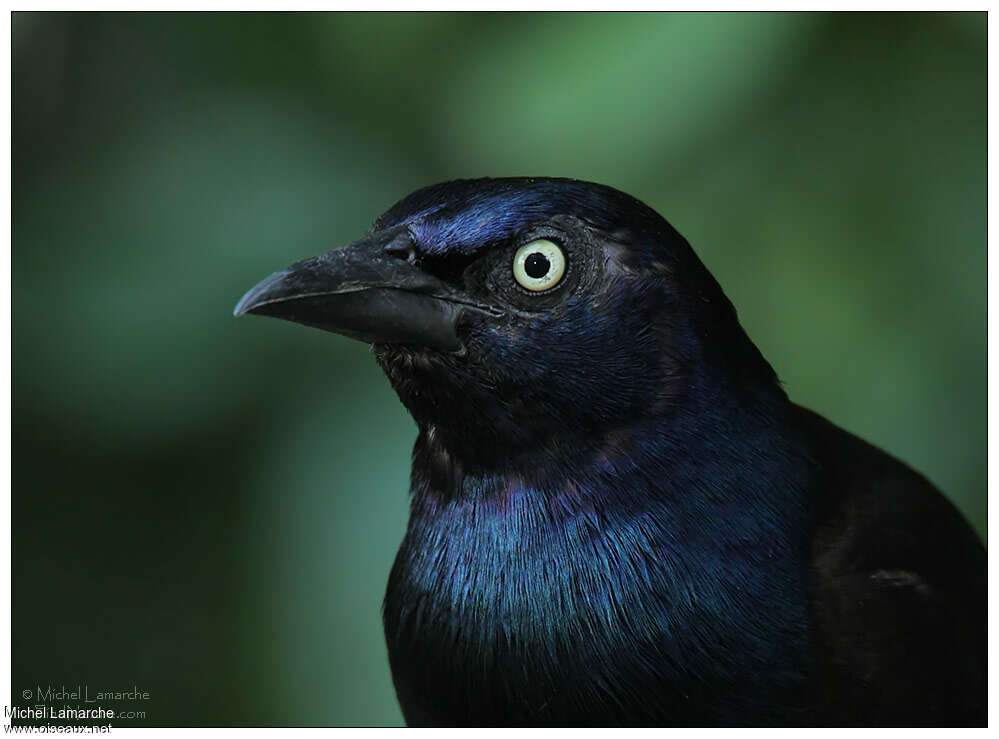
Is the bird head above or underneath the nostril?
underneath

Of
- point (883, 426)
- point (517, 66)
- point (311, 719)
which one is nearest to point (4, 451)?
point (311, 719)

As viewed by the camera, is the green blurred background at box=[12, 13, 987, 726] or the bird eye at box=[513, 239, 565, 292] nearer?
the bird eye at box=[513, 239, 565, 292]

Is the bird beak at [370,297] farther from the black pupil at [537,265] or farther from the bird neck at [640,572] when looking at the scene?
the bird neck at [640,572]

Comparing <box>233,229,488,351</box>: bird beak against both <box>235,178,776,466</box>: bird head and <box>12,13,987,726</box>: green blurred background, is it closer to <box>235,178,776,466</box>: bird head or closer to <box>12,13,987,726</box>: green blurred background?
<box>235,178,776,466</box>: bird head

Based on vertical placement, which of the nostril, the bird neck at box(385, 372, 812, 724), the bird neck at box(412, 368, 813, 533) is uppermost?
the nostril

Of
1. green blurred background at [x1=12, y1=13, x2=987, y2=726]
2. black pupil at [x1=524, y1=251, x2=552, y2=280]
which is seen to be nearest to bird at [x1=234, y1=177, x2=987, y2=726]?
black pupil at [x1=524, y1=251, x2=552, y2=280]

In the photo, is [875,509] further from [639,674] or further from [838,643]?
[639,674]

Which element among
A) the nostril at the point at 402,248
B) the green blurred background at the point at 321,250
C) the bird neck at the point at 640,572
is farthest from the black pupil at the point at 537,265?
the green blurred background at the point at 321,250
